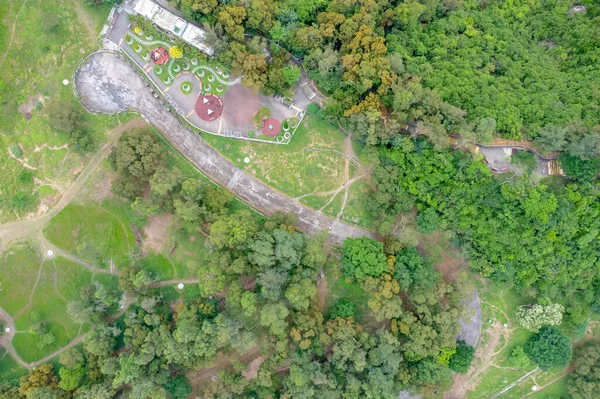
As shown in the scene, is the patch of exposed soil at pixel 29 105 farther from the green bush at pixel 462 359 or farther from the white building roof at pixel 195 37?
the green bush at pixel 462 359

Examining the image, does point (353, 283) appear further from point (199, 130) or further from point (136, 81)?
point (136, 81)

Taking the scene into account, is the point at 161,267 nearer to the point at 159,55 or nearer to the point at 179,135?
the point at 179,135

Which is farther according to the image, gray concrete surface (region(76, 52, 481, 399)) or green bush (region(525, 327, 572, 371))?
gray concrete surface (region(76, 52, 481, 399))

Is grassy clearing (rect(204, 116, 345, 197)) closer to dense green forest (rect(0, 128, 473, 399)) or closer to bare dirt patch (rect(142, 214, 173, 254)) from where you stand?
dense green forest (rect(0, 128, 473, 399))

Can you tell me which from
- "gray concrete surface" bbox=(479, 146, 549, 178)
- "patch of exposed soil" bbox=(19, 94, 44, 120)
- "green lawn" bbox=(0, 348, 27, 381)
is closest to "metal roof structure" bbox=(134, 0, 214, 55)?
"patch of exposed soil" bbox=(19, 94, 44, 120)

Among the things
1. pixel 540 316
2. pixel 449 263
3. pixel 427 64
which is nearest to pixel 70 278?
pixel 449 263

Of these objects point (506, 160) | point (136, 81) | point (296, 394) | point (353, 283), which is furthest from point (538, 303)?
point (136, 81)
